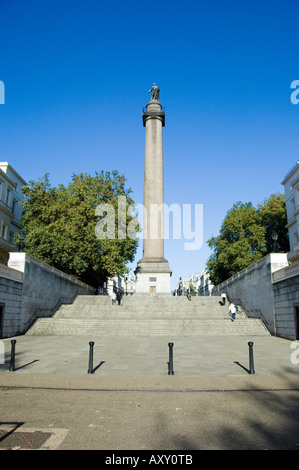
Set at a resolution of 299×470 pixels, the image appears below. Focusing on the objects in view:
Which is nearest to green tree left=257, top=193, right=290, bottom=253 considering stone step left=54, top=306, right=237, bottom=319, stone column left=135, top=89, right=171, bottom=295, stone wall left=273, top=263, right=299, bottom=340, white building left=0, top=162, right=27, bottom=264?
stone column left=135, top=89, right=171, bottom=295

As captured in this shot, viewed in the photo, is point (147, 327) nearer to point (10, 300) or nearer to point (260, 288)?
point (10, 300)

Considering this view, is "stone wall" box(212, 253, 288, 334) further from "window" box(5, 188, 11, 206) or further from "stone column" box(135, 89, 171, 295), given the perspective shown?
"window" box(5, 188, 11, 206)

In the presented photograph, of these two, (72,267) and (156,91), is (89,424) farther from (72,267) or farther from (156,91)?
(156,91)

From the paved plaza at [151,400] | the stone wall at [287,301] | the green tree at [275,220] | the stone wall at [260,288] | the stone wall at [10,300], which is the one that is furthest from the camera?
the green tree at [275,220]

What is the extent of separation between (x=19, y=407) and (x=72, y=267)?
26487 mm

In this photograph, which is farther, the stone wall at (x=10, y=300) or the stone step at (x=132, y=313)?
the stone step at (x=132, y=313)

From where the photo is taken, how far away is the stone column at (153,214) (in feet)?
116

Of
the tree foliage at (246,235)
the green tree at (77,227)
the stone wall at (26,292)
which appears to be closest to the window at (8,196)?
the green tree at (77,227)

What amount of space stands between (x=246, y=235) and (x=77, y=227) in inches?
938

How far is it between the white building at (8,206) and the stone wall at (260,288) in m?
24.9

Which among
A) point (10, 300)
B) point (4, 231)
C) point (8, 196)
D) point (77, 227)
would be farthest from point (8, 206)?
point (10, 300)

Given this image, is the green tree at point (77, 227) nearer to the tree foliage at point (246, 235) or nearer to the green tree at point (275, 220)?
the tree foliage at point (246, 235)
